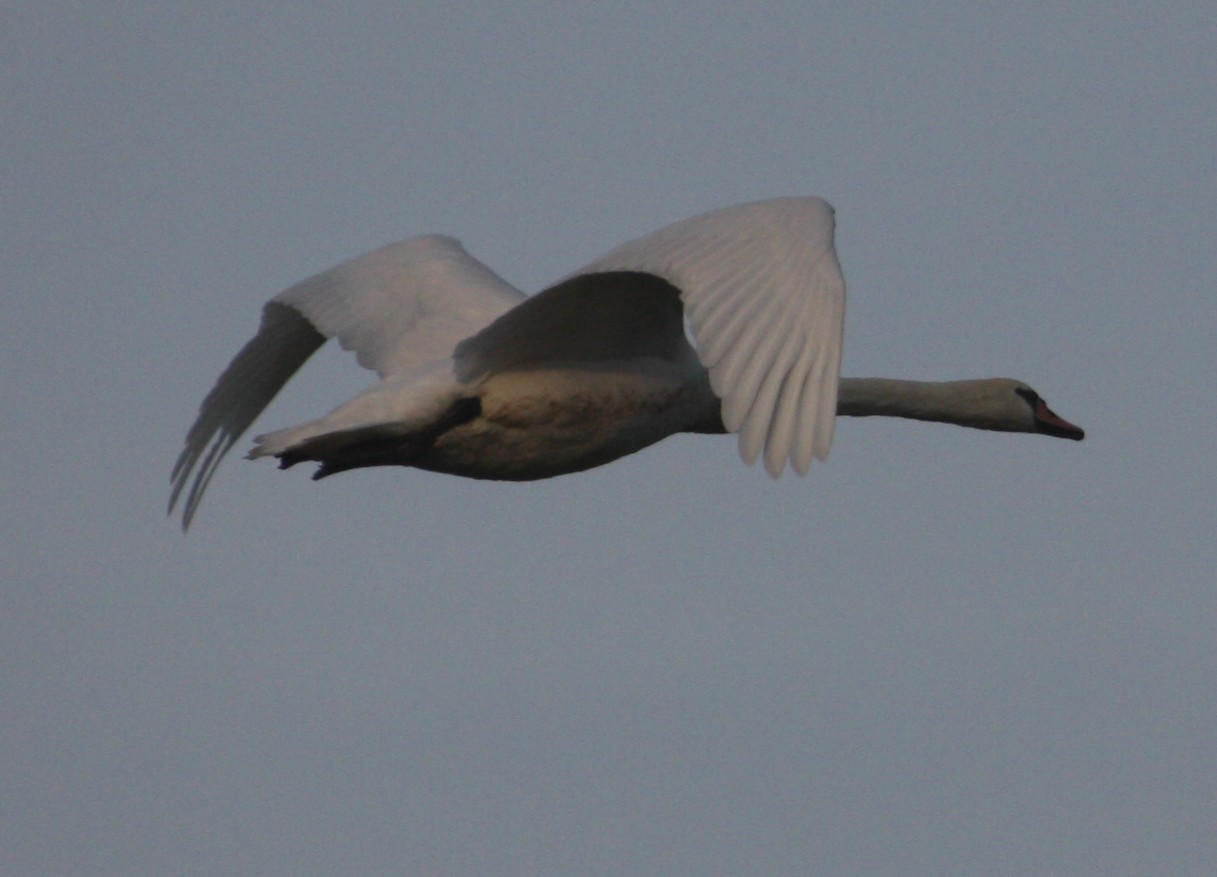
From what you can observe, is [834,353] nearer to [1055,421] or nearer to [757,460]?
[757,460]

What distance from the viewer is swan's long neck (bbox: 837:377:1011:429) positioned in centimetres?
1259

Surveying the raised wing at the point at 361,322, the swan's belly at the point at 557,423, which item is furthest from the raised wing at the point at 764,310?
the raised wing at the point at 361,322

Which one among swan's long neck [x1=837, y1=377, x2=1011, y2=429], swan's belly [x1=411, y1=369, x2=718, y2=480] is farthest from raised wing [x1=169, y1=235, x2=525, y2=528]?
swan's long neck [x1=837, y1=377, x2=1011, y2=429]

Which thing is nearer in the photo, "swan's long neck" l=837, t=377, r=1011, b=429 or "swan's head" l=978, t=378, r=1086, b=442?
"swan's long neck" l=837, t=377, r=1011, b=429

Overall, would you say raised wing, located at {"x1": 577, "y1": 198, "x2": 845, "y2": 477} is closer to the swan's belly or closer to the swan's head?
the swan's belly

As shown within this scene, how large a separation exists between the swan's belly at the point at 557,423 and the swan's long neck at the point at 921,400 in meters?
1.41

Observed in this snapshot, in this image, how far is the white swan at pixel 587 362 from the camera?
8906 mm

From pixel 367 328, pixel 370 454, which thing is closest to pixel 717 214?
pixel 370 454

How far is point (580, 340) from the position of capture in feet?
36.1

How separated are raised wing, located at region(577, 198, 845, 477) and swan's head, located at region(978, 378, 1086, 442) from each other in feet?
12.1

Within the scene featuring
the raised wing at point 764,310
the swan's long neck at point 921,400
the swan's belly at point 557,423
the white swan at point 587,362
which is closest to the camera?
the raised wing at point 764,310

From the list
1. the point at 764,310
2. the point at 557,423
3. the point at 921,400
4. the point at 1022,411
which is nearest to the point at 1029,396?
the point at 1022,411

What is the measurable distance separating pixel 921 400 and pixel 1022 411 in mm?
770

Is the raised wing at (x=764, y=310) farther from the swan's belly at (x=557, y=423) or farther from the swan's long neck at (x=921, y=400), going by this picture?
the swan's long neck at (x=921, y=400)
